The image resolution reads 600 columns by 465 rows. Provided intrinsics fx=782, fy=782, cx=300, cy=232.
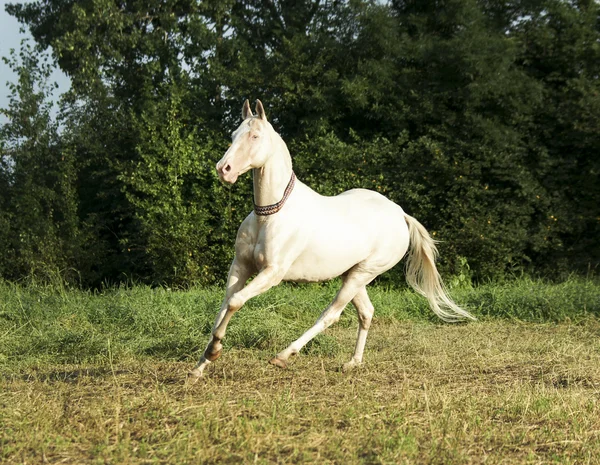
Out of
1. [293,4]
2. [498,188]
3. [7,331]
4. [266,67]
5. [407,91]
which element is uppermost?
[293,4]

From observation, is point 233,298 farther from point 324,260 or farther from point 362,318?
point 362,318

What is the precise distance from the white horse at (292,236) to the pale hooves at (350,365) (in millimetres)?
14

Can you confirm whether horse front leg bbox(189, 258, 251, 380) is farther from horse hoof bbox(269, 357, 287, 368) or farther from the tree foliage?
the tree foliage

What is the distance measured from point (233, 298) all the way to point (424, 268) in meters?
2.51

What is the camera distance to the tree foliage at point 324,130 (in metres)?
12.7

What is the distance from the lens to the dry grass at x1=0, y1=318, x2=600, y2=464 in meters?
3.46

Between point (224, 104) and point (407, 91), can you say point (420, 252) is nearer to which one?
point (407, 91)

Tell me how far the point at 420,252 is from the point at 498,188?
6721mm

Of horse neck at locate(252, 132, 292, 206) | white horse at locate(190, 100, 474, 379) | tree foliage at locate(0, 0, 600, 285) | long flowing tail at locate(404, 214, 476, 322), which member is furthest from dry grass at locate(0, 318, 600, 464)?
tree foliage at locate(0, 0, 600, 285)

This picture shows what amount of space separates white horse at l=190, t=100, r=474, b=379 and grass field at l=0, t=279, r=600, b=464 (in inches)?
17.5

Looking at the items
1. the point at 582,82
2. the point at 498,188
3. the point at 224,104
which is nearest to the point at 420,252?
the point at 498,188

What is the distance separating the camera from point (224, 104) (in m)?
14.6

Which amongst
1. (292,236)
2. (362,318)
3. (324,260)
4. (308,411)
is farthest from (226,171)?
(362,318)

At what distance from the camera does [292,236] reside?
17.5 feet
